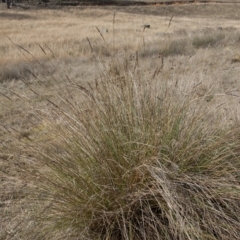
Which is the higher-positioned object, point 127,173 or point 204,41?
point 127,173

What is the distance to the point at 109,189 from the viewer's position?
1954 mm

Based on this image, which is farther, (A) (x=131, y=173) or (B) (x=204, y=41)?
(B) (x=204, y=41)

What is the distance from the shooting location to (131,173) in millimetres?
1932

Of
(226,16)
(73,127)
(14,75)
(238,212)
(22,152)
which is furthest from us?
(226,16)

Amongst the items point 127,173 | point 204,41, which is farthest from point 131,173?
point 204,41

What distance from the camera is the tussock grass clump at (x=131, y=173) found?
1876 mm

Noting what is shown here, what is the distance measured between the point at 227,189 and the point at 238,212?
147 mm

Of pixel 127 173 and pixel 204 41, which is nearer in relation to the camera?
pixel 127 173

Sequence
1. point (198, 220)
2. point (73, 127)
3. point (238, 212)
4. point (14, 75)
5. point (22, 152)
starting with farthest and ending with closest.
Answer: point (14, 75), point (22, 152), point (73, 127), point (238, 212), point (198, 220)

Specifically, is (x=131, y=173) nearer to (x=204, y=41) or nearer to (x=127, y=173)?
(x=127, y=173)

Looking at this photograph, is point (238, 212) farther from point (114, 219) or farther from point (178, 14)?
point (178, 14)

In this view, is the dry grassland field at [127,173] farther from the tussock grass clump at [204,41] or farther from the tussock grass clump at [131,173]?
the tussock grass clump at [204,41]

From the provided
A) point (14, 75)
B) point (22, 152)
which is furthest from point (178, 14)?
point (22, 152)

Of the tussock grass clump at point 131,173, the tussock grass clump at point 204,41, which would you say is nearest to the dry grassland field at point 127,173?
the tussock grass clump at point 131,173
